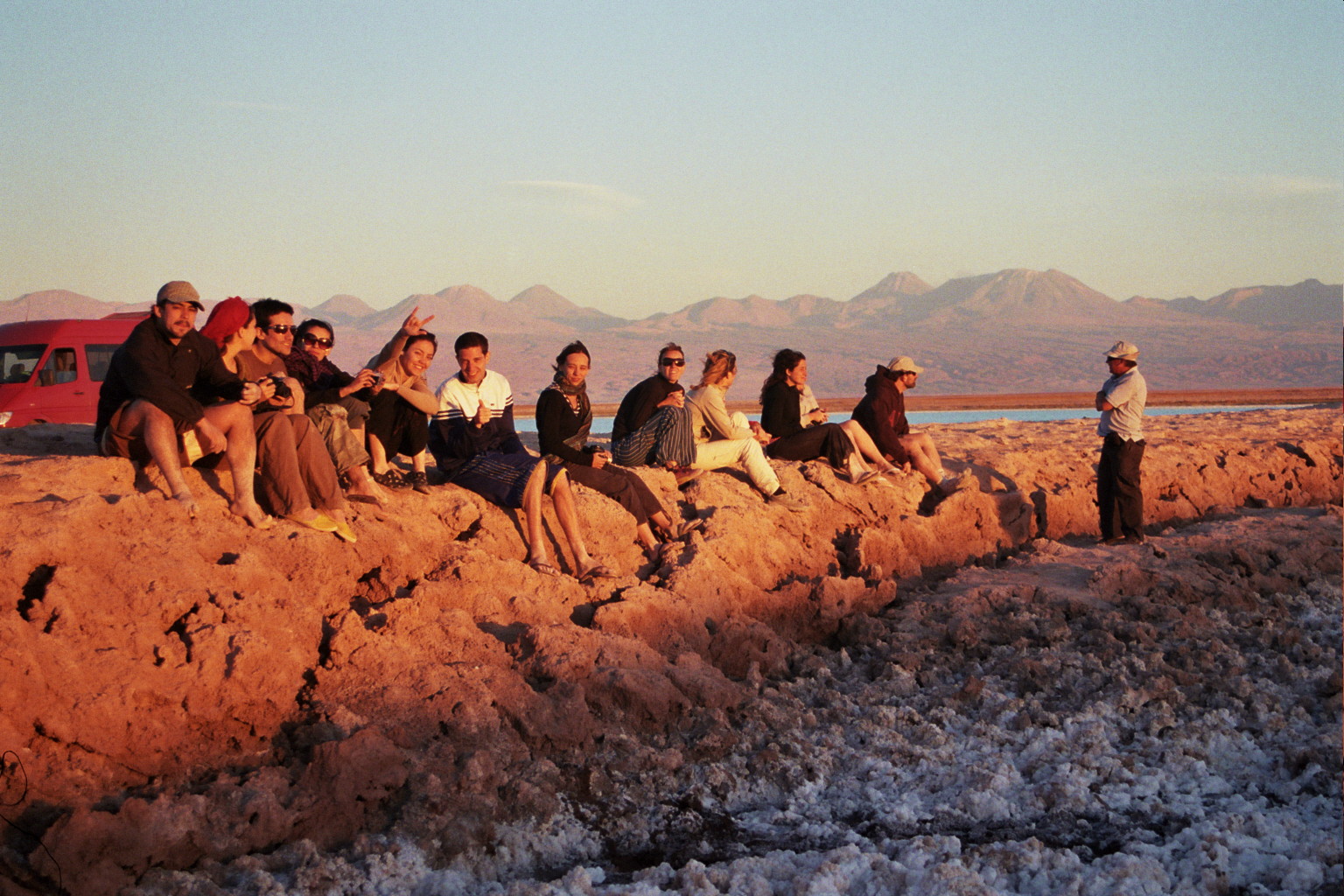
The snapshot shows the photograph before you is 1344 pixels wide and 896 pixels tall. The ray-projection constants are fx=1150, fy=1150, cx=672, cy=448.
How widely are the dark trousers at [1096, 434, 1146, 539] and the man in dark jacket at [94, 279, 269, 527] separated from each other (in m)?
6.42

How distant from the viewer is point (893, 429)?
31.3 ft

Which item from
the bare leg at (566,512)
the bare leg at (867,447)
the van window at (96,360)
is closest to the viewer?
the bare leg at (566,512)

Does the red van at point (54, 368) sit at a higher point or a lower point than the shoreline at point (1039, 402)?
higher

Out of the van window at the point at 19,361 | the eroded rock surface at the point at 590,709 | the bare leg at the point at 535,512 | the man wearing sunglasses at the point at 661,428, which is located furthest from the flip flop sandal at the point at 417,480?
the van window at the point at 19,361

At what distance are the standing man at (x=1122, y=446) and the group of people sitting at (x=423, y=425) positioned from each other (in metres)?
1.17

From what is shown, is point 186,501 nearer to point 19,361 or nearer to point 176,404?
point 176,404

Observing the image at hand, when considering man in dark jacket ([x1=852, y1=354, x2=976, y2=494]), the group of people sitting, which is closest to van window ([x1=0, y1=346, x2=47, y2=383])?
the group of people sitting

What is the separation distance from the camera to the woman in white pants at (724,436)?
8297 mm

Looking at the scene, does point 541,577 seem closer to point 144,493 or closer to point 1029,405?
point 144,493

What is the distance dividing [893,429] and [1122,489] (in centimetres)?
184

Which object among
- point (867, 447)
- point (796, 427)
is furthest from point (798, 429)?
point (867, 447)

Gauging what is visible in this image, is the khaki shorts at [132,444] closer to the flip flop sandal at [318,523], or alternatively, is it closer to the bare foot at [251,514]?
the bare foot at [251,514]

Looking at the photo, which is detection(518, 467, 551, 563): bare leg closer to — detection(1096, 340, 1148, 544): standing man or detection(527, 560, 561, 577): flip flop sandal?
detection(527, 560, 561, 577): flip flop sandal

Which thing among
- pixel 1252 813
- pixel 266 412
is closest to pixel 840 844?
pixel 1252 813
